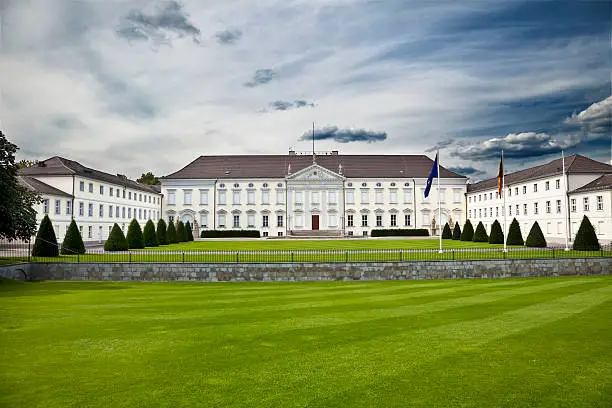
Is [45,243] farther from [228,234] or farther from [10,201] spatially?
[228,234]

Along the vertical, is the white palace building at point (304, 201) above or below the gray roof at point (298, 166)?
below

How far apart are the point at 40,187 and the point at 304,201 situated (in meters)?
35.5

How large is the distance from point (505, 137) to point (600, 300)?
24289 millimetres

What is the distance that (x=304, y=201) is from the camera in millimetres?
68750

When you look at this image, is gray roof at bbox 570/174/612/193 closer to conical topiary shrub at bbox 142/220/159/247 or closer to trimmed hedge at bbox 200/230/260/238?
trimmed hedge at bbox 200/230/260/238

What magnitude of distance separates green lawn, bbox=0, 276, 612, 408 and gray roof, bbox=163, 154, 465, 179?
181ft

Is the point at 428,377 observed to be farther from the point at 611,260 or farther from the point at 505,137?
the point at 505,137

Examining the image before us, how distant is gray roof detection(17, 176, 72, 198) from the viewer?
40.3m

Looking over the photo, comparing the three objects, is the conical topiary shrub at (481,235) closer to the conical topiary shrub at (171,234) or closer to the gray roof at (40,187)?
the conical topiary shrub at (171,234)

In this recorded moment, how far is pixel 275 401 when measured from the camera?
635 centimetres

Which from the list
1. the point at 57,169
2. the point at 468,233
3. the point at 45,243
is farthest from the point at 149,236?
the point at 468,233

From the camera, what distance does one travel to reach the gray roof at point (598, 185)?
39.8 metres

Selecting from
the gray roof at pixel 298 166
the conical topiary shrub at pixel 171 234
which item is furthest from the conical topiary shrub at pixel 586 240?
the gray roof at pixel 298 166

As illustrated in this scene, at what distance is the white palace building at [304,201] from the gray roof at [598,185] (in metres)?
26.1
